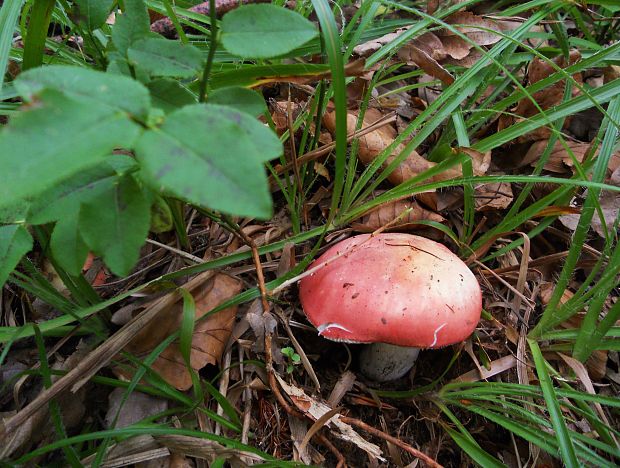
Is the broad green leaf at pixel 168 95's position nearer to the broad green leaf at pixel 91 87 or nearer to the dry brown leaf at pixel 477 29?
the broad green leaf at pixel 91 87

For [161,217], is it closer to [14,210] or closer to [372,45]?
[14,210]

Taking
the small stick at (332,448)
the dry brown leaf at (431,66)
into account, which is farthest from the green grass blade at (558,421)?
the dry brown leaf at (431,66)

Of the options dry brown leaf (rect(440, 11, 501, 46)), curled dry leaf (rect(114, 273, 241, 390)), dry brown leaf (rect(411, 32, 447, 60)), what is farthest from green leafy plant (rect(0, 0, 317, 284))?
dry brown leaf (rect(440, 11, 501, 46))

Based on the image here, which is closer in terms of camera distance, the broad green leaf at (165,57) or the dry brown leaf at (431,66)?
the broad green leaf at (165,57)

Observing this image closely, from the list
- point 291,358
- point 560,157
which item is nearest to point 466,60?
point 560,157

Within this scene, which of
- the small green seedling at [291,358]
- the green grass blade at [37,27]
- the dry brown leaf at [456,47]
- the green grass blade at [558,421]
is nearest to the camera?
the green grass blade at [37,27]

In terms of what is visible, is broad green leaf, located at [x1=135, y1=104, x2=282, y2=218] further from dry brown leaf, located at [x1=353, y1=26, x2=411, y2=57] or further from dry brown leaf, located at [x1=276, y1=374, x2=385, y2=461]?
dry brown leaf, located at [x1=353, y1=26, x2=411, y2=57]
